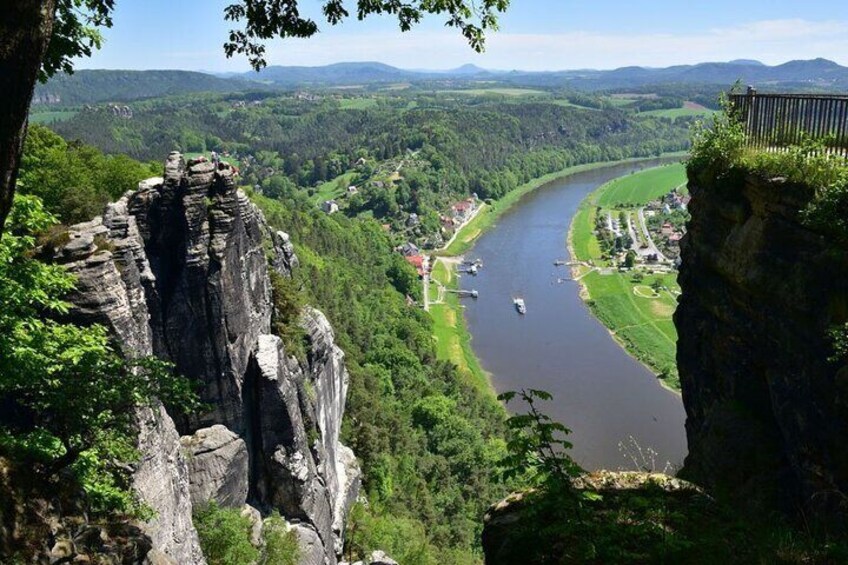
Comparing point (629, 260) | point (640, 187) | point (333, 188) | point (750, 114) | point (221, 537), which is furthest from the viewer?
point (333, 188)

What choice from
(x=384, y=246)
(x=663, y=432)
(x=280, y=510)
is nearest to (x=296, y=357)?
(x=280, y=510)

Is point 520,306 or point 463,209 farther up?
point 463,209

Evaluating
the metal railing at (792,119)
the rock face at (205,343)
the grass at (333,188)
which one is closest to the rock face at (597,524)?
the metal railing at (792,119)

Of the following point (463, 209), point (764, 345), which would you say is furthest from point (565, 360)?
point (463, 209)

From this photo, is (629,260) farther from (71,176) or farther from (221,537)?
(221,537)

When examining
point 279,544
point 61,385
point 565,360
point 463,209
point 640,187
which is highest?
point 61,385

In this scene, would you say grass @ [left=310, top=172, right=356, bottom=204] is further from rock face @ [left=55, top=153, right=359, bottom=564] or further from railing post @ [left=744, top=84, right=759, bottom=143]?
railing post @ [left=744, top=84, right=759, bottom=143]

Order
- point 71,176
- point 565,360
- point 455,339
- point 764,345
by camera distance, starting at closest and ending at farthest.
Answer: point 764,345 → point 71,176 → point 565,360 → point 455,339
